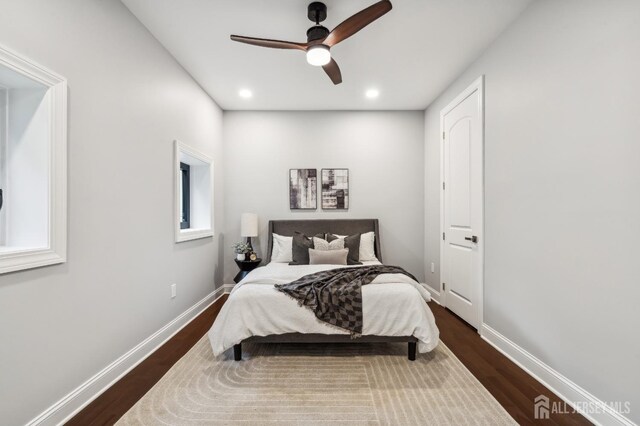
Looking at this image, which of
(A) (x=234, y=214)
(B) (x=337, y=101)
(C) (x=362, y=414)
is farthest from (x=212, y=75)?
(C) (x=362, y=414)

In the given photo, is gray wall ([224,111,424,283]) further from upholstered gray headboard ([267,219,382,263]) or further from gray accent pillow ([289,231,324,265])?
gray accent pillow ([289,231,324,265])

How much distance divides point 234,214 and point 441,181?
9.95ft

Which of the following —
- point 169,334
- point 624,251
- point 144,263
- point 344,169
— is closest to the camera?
point 624,251

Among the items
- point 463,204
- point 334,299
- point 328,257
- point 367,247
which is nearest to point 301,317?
point 334,299

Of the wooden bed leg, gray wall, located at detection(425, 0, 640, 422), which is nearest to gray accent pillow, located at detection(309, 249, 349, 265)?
the wooden bed leg

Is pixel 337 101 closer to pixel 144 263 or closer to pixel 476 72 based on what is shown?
pixel 476 72

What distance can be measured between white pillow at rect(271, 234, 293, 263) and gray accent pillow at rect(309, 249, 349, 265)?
50 cm

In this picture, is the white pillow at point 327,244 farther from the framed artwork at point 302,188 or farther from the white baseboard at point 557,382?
the white baseboard at point 557,382

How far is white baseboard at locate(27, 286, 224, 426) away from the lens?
1.68 m

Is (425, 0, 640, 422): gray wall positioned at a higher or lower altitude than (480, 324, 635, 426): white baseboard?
higher

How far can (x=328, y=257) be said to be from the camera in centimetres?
356

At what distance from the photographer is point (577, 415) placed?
1797mm

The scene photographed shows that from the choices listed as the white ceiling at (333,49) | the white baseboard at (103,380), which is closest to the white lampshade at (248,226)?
the white baseboard at (103,380)

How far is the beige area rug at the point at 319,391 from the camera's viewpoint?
1.77 meters
